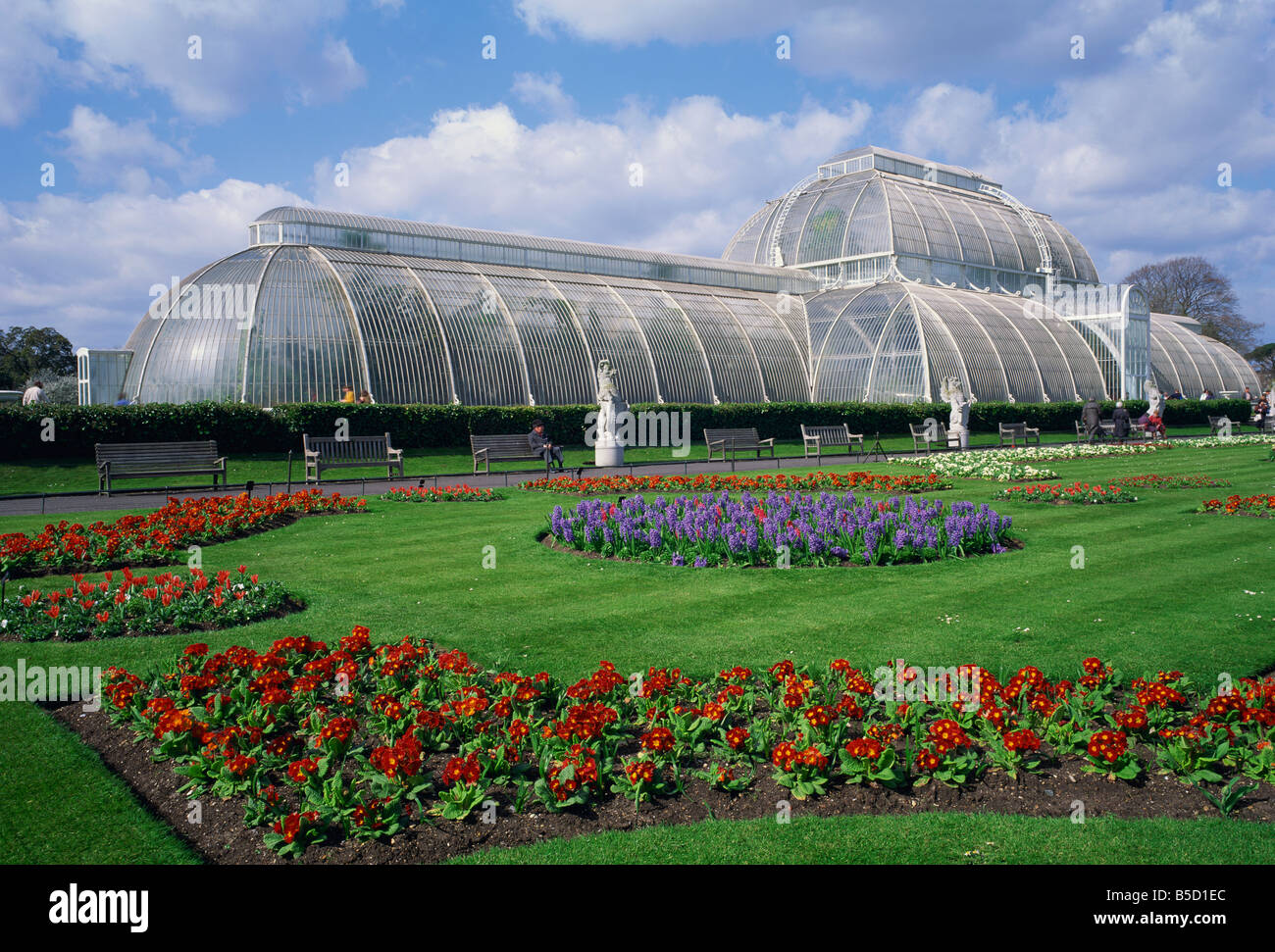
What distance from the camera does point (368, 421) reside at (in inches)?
947

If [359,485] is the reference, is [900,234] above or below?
above

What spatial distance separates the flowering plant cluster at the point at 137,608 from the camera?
6.71 meters

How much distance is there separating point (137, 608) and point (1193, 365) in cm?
5951

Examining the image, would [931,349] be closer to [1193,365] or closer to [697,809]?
[1193,365]

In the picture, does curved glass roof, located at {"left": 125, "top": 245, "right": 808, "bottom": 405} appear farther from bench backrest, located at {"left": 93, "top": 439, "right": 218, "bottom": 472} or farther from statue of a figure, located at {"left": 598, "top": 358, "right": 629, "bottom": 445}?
bench backrest, located at {"left": 93, "top": 439, "right": 218, "bottom": 472}

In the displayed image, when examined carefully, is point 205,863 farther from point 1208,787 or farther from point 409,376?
point 409,376

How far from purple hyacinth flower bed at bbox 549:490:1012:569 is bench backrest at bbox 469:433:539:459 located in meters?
10.2

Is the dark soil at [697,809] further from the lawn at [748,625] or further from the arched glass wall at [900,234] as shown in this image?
the arched glass wall at [900,234]

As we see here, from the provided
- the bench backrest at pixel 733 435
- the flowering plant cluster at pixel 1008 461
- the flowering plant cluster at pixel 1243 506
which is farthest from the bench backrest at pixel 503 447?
the flowering plant cluster at pixel 1243 506

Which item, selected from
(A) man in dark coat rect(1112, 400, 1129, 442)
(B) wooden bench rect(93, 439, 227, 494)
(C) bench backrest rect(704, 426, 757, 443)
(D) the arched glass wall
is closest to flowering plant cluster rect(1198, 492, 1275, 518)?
(C) bench backrest rect(704, 426, 757, 443)

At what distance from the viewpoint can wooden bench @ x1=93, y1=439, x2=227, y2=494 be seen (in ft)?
53.8

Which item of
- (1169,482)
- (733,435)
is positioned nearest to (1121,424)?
(733,435)
